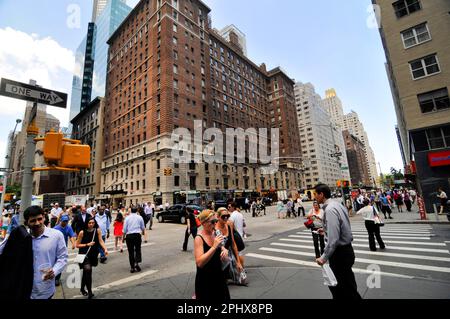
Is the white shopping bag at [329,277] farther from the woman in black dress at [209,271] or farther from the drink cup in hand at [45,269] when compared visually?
the drink cup in hand at [45,269]

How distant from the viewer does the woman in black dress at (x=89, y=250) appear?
5.41 meters

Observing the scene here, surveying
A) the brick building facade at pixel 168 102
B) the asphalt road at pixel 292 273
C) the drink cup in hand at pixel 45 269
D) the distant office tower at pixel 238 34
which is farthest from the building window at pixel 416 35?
the distant office tower at pixel 238 34

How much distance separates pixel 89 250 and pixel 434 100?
25.5 meters

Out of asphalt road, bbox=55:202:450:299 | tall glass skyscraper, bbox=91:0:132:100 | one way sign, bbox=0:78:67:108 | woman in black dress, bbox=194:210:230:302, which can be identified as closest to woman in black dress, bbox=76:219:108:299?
asphalt road, bbox=55:202:450:299

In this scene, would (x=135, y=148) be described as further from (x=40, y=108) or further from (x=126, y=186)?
(x=40, y=108)

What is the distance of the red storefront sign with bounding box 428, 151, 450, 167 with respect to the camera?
1722 cm

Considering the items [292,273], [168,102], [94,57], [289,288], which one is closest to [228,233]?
[289,288]

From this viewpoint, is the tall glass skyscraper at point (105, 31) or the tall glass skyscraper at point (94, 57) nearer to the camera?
the tall glass skyscraper at point (105, 31)

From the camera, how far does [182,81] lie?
4850 cm

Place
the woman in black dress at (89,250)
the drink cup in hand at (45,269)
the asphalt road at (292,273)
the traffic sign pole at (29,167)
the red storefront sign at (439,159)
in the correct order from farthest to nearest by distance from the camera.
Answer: the red storefront sign at (439,159)
the woman in black dress at (89,250)
the asphalt road at (292,273)
the traffic sign pole at (29,167)
the drink cup in hand at (45,269)

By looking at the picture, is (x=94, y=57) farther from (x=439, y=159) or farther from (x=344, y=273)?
(x=344, y=273)

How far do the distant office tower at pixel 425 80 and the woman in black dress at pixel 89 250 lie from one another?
22.6m

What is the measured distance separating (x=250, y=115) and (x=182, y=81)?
2841 cm
